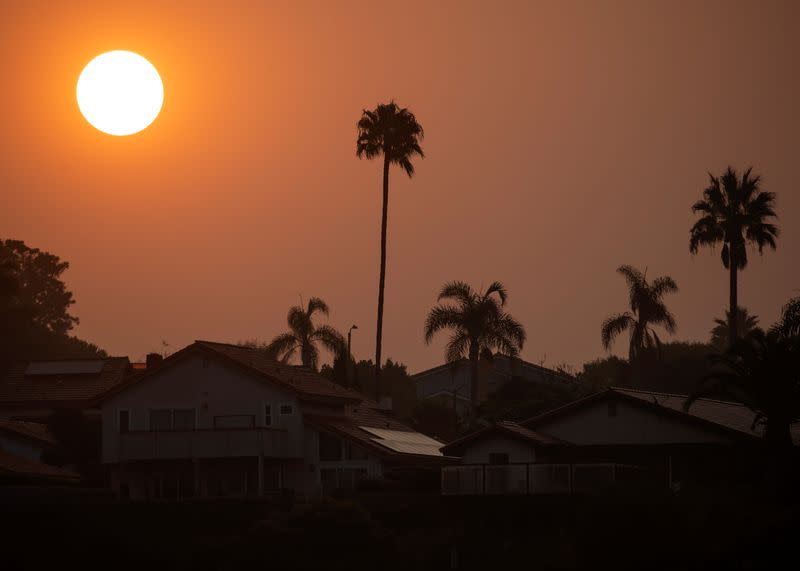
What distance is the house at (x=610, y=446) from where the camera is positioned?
2566 inches

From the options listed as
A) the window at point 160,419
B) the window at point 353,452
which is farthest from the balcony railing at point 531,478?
the window at point 160,419

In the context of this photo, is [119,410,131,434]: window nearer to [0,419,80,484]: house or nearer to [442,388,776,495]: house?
[0,419,80,484]: house

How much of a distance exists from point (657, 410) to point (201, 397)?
83.1 feet

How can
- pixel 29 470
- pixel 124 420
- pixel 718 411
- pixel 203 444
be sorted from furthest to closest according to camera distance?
pixel 124 420, pixel 29 470, pixel 203 444, pixel 718 411

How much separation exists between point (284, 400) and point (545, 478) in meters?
20.3

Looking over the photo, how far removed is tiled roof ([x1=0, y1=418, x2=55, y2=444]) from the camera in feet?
279

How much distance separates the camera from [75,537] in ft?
204

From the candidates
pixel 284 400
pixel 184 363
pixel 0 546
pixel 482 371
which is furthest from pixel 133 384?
pixel 482 371

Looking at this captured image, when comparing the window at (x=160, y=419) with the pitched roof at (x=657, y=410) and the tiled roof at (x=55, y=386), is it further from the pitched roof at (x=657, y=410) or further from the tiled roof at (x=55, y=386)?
the pitched roof at (x=657, y=410)

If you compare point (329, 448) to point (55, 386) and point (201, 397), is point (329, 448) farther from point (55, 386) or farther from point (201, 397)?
point (55, 386)

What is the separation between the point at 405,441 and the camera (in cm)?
8425

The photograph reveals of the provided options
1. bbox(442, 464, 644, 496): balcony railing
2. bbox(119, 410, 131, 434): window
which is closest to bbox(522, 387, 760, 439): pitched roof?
bbox(442, 464, 644, 496): balcony railing

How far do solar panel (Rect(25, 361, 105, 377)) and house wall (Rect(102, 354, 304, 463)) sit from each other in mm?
17126

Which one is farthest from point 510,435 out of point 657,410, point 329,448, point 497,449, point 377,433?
point 377,433
